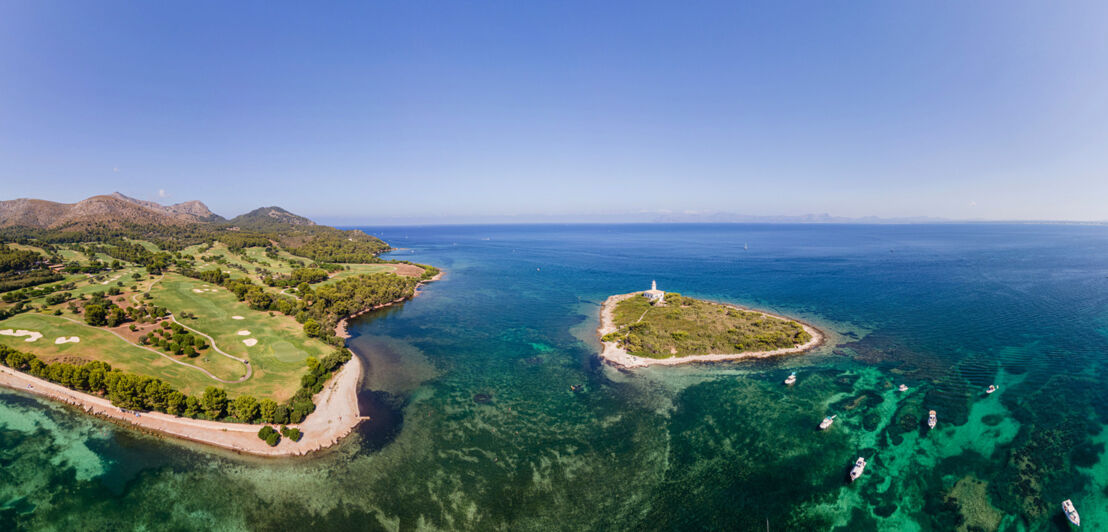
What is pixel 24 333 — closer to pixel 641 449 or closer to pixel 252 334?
pixel 252 334

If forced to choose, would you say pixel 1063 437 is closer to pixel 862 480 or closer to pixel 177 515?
pixel 862 480

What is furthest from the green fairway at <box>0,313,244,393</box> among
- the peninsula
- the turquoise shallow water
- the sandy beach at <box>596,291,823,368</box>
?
the sandy beach at <box>596,291,823,368</box>

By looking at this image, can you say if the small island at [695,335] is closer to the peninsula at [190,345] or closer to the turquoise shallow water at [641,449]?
the turquoise shallow water at [641,449]

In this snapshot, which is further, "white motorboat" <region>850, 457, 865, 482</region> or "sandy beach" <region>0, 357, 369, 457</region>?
"sandy beach" <region>0, 357, 369, 457</region>

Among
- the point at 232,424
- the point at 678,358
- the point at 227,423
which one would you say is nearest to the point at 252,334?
the point at 227,423

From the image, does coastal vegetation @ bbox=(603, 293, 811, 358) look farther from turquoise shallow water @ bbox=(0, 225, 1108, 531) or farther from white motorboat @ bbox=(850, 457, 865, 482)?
white motorboat @ bbox=(850, 457, 865, 482)

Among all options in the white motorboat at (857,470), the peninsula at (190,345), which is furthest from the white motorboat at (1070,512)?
the peninsula at (190,345)

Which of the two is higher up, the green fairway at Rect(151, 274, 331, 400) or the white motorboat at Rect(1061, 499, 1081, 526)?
the green fairway at Rect(151, 274, 331, 400)
